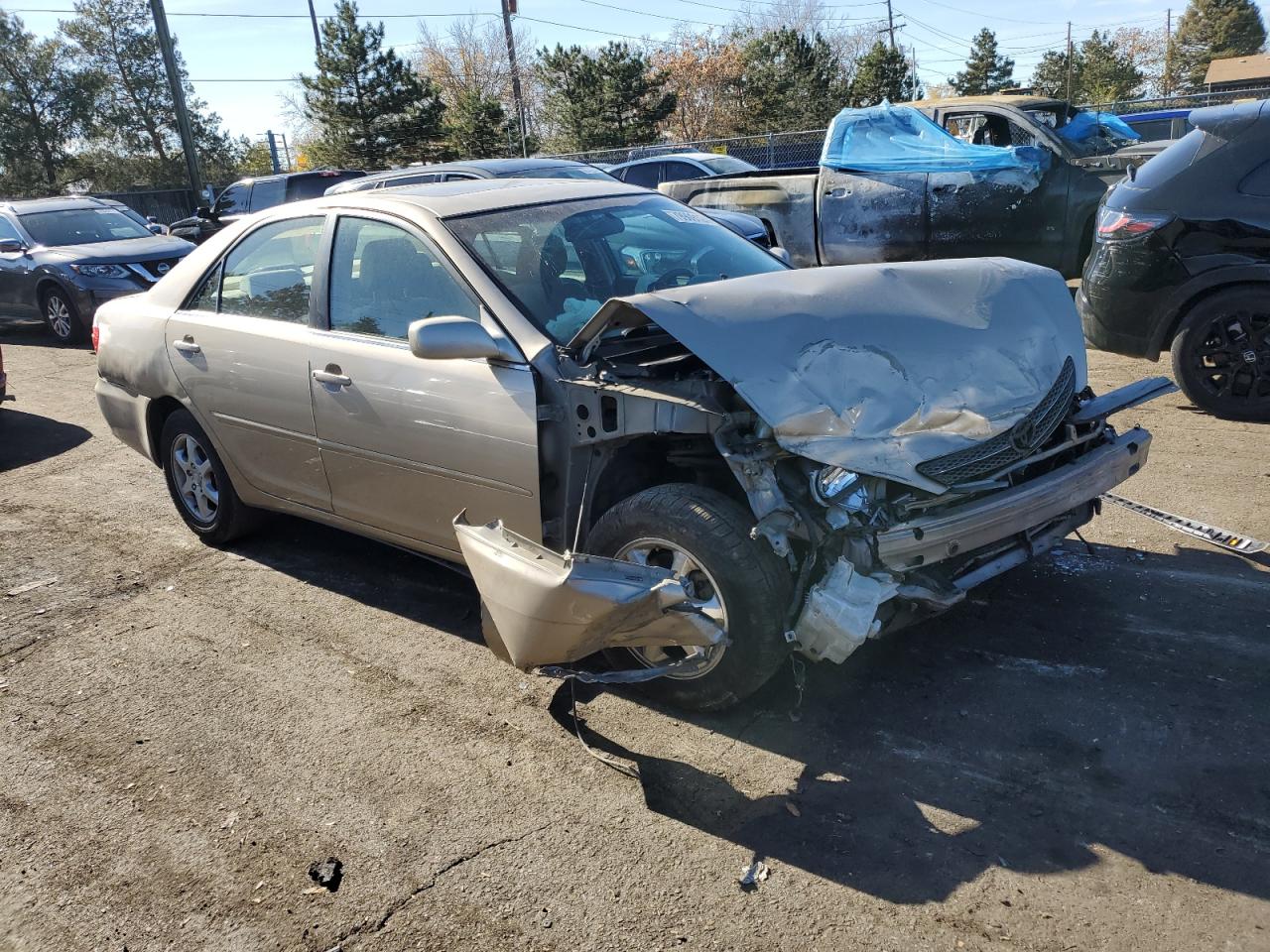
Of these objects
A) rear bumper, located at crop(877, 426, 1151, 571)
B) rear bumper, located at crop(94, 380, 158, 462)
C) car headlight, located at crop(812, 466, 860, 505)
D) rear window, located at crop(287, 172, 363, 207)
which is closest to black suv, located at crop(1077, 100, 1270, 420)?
rear bumper, located at crop(877, 426, 1151, 571)

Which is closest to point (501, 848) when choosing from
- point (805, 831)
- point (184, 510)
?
point (805, 831)

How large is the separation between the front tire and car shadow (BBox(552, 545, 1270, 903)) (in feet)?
37.0

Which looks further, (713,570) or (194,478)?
(194,478)

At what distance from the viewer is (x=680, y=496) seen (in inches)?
135

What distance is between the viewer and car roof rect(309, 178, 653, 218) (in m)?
4.34

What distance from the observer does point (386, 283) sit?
4285 millimetres

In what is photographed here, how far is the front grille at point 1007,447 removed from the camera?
3.28 meters

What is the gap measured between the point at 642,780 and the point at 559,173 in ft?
28.0

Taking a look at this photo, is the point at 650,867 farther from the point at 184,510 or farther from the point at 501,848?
the point at 184,510

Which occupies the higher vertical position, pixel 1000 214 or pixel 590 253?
pixel 590 253

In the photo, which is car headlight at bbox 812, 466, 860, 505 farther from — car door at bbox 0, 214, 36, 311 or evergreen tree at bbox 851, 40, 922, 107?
evergreen tree at bbox 851, 40, 922, 107

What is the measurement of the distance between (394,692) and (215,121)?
44.8m

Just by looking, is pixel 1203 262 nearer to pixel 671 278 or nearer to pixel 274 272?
pixel 671 278

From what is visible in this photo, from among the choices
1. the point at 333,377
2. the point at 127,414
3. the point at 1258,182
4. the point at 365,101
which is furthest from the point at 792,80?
the point at 333,377
